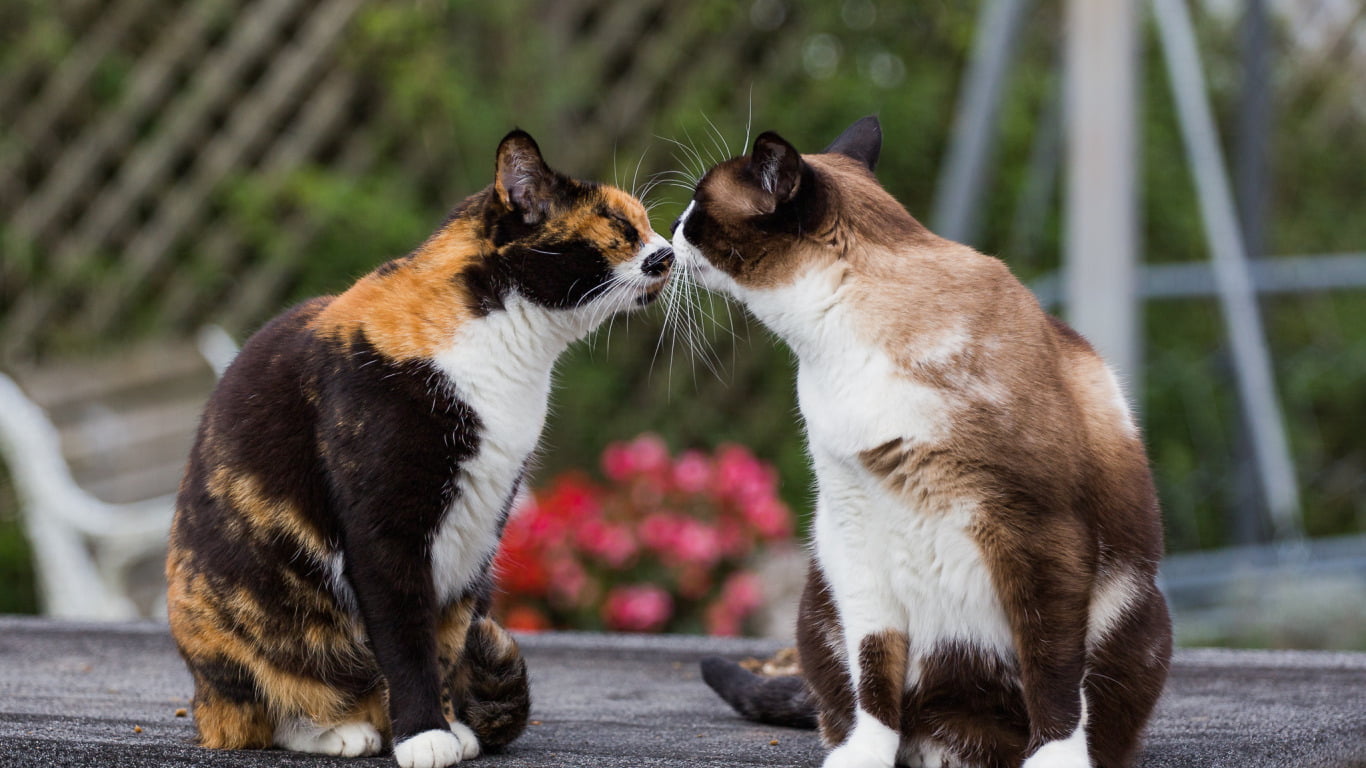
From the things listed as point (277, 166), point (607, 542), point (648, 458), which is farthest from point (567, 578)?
point (277, 166)

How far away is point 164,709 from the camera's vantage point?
6.44 ft

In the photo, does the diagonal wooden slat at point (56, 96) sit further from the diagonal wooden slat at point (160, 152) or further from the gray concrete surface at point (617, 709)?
the gray concrete surface at point (617, 709)

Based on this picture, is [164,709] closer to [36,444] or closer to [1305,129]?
[36,444]

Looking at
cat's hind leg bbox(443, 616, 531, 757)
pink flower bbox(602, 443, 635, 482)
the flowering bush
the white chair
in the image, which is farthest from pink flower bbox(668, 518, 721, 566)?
cat's hind leg bbox(443, 616, 531, 757)

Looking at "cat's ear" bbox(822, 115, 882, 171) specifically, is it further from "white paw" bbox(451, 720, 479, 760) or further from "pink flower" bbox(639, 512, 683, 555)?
"pink flower" bbox(639, 512, 683, 555)

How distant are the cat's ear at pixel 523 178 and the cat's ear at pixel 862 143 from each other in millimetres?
364

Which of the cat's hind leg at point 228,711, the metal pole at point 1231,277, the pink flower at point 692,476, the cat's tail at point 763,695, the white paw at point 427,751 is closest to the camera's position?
the white paw at point 427,751

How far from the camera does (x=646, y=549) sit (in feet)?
11.5

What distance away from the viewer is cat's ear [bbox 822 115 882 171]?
1701 mm

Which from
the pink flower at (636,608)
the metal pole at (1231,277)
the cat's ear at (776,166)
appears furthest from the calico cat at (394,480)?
the metal pole at (1231,277)

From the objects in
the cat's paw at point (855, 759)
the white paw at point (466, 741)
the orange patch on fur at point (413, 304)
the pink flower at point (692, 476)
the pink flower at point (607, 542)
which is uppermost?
the orange patch on fur at point (413, 304)

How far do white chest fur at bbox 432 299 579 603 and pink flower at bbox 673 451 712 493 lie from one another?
197 centimetres

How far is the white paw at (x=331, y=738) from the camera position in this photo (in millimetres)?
1595

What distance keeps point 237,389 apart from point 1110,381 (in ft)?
3.30
